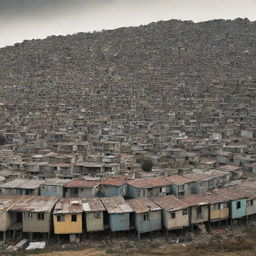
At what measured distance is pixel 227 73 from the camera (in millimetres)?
90000

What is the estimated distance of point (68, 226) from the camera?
24.6 m

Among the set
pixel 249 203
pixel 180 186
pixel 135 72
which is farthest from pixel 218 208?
pixel 135 72

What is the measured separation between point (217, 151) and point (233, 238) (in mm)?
20174

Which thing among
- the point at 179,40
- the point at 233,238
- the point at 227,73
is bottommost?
the point at 233,238

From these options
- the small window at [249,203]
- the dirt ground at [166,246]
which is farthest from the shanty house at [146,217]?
the small window at [249,203]

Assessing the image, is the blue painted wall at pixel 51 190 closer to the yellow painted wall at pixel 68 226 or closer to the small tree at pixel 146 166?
the yellow painted wall at pixel 68 226

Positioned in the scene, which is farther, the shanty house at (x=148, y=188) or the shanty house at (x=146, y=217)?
the shanty house at (x=148, y=188)

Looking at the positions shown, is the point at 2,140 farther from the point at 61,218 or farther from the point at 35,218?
the point at 61,218

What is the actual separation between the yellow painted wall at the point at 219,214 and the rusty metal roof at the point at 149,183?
442 cm

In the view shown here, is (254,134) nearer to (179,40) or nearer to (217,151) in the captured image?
(217,151)

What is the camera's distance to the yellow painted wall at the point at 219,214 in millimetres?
27062

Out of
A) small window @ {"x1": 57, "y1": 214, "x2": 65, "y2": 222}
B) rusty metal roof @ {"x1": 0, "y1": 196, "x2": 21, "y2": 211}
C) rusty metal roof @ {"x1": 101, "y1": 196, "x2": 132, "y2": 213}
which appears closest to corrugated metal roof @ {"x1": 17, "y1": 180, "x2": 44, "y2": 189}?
rusty metal roof @ {"x1": 0, "y1": 196, "x2": 21, "y2": 211}

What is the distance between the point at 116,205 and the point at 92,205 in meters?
1.57

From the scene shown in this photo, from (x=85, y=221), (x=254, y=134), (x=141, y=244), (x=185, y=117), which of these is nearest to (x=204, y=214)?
(x=141, y=244)
